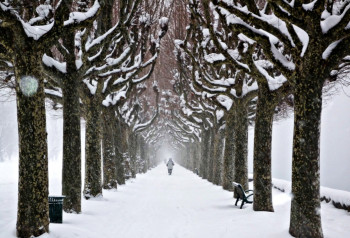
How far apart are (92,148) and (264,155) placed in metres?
6.06

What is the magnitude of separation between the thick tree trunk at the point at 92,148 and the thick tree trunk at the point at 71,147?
8.88 feet

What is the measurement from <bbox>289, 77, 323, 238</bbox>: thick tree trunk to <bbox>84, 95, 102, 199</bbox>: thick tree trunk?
25.1 feet

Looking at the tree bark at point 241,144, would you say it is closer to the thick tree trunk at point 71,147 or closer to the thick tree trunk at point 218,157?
the thick tree trunk at point 71,147

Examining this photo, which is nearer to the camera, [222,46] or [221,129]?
[222,46]

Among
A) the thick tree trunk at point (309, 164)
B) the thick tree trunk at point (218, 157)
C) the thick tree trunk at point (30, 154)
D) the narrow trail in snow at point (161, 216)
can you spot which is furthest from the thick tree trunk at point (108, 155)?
the thick tree trunk at point (309, 164)

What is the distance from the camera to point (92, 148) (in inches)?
460

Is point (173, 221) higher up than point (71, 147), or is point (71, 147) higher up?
point (71, 147)

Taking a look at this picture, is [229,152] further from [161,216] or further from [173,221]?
[173,221]

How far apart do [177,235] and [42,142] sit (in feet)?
11.1

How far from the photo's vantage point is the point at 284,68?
6.64m

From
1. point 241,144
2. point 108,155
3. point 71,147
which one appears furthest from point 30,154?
point 108,155

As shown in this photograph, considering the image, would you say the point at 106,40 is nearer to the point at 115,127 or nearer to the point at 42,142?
the point at 42,142

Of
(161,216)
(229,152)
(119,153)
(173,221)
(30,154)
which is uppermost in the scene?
(30,154)

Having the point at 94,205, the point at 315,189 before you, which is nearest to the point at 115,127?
the point at 94,205
